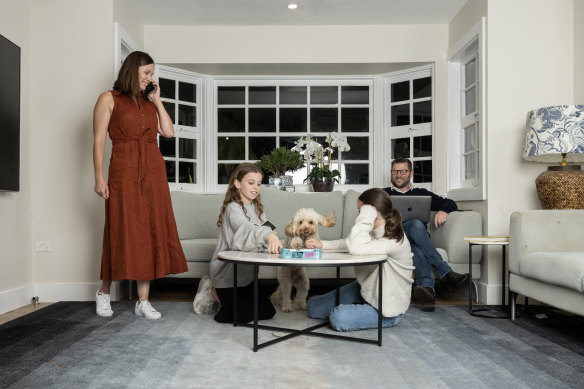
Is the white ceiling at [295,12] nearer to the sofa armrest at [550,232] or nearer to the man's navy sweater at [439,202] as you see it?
the man's navy sweater at [439,202]

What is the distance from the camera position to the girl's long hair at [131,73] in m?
3.13

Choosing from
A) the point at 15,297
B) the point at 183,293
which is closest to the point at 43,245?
the point at 15,297

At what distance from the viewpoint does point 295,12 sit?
15.2 feet

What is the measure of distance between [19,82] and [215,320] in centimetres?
223

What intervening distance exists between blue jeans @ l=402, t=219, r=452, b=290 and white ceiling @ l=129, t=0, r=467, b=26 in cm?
207

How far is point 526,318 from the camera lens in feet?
10.5

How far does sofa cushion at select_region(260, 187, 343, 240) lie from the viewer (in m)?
4.38

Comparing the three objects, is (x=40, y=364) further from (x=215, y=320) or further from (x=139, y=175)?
(x=139, y=175)

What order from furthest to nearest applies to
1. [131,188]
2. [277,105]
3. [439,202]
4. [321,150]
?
[277,105], [321,150], [439,202], [131,188]

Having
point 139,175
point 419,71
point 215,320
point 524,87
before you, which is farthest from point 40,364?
point 419,71

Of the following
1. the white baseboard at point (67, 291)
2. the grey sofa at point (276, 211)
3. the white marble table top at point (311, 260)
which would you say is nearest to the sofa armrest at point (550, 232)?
the grey sofa at point (276, 211)

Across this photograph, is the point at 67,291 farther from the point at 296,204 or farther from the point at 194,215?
the point at 296,204

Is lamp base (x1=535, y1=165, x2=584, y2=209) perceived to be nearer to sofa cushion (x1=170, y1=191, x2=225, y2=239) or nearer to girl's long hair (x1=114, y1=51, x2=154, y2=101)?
sofa cushion (x1=170, y1=191, x2=225, y2=239)

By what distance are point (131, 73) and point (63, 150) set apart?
3.81 ft
